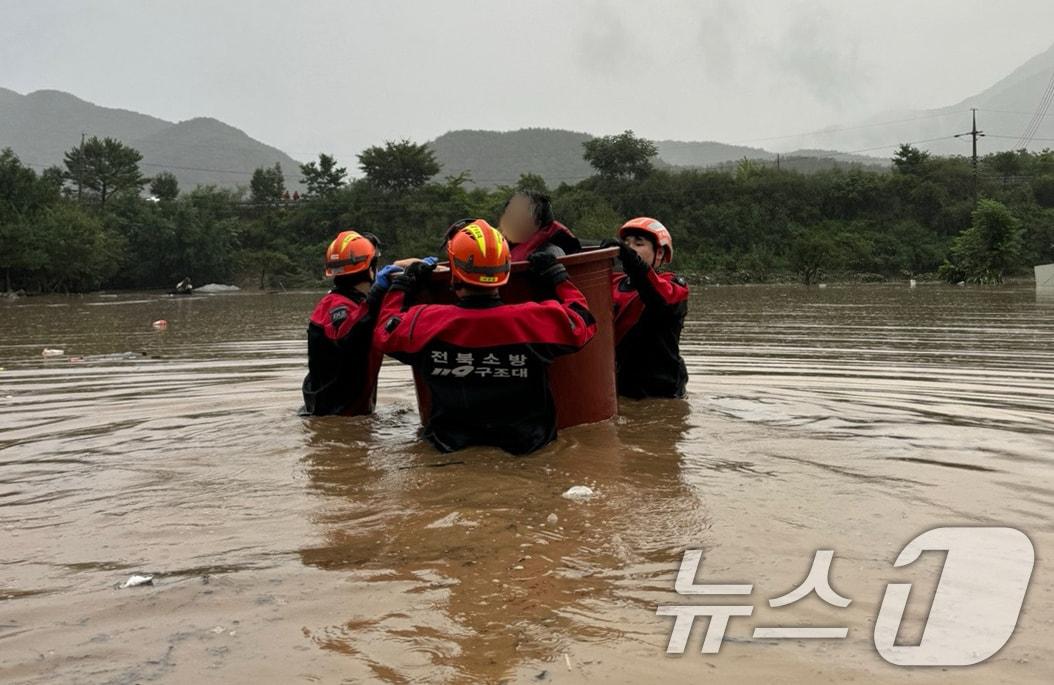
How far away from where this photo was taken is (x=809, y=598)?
2.75m

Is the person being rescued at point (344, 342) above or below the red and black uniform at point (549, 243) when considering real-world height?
below

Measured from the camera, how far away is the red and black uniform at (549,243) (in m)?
5.34

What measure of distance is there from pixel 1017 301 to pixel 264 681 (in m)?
22.0

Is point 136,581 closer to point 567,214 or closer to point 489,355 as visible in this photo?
point 489,355

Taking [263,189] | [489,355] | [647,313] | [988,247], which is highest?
[263,189]

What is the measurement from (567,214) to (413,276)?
53.5 metres

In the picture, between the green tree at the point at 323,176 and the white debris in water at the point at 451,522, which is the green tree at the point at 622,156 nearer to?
the green tree at the point at 323,176

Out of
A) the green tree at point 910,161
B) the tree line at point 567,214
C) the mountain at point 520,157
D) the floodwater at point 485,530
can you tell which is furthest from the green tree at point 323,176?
the mountain at point 520,157

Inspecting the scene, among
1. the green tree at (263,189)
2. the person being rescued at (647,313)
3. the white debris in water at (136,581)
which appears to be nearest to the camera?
the white debris in water at (136,581)

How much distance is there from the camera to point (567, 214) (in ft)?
190

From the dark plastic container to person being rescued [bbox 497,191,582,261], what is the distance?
205 millimetres

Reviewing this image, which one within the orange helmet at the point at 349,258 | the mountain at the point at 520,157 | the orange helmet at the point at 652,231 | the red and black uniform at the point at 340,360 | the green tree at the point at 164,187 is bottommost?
the red and black uniform at the point at 340,360

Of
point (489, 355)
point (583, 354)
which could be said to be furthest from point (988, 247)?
point (489, 355)

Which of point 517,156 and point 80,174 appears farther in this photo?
point 517,156
